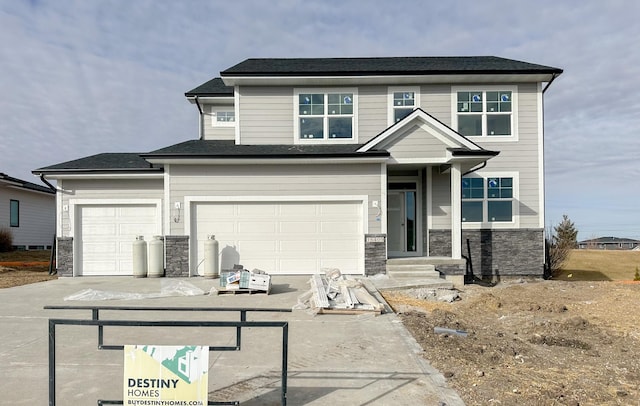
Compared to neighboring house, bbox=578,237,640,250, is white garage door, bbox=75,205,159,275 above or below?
above

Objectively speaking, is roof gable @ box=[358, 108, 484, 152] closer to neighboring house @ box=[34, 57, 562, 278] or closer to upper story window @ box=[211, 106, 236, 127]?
neighboring house @ box=[34, 57, 562, 278]

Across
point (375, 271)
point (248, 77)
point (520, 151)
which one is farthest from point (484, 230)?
point (248, 77)

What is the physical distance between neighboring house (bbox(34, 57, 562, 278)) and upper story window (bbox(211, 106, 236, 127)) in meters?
2.11

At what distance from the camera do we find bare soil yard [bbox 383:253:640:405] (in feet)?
14.0

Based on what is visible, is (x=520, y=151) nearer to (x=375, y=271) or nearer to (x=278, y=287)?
(x=375, y=271)

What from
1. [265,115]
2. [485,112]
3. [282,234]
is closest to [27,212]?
[265,115]

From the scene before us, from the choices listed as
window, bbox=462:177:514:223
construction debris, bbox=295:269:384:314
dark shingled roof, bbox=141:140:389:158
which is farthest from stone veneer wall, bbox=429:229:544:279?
construction debris, bbox=295:269:384:314

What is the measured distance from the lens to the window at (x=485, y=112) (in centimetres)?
1375

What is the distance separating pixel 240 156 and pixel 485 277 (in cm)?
860

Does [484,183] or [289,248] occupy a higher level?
[484,183]

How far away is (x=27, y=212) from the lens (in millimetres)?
23672

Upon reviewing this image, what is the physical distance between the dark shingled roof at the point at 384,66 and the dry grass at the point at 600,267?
26.1 ft

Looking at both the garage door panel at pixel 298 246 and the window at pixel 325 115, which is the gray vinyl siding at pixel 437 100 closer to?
the window at pixel 325 115

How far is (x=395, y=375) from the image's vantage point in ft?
15.4
